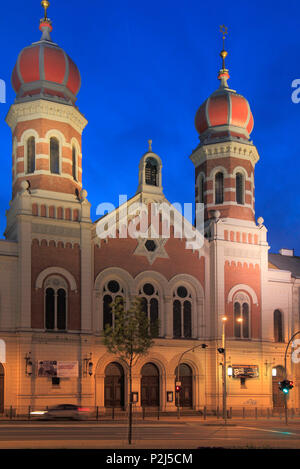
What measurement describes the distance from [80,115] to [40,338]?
1824 cm

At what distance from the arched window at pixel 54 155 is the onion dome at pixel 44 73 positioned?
3.29m

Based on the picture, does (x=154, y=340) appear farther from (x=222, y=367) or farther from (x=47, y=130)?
(x=47, y=130)

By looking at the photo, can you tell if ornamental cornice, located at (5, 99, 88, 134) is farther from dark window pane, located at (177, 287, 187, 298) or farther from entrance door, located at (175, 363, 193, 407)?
entrance door, located at (175, 363, 193, 407)

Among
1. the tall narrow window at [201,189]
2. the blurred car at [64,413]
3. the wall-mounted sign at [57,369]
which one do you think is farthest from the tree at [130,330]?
the tall narrow window at [201,189]

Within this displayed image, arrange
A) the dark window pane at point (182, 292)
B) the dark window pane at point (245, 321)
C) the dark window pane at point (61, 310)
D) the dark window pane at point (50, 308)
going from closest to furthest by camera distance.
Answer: the dark window pane at point (50, 308), the dark window pane at point (61, 310), the dark window pane at point (182, 292), the dark window pane at point (245, 321)

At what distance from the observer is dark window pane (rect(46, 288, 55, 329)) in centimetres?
4947

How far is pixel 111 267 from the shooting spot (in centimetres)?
5278

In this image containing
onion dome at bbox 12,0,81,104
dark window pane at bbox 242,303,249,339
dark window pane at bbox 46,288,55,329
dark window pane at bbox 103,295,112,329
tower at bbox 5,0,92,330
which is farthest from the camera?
dark window pane at bbox 242,303,249,339

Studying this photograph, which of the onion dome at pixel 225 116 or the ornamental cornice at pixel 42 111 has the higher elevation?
the onion dome at pixel 225 116

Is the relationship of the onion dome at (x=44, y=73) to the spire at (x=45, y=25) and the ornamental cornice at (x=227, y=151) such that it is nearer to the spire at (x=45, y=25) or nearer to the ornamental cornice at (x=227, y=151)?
the spire at (x=45, y=25)

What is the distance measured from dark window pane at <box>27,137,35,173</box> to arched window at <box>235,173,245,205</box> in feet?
61.6

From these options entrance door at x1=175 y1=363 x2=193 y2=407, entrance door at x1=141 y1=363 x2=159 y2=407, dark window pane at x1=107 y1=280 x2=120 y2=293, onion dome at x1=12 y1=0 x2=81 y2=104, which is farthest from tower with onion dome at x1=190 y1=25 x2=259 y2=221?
entrance door at x1=141 y1=363 x2=159 y2=407

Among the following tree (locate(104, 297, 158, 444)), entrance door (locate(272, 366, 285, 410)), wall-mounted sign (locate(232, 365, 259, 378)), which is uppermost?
tree (locate(104, 297, 158, 444))

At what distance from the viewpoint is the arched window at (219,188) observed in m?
60.9
